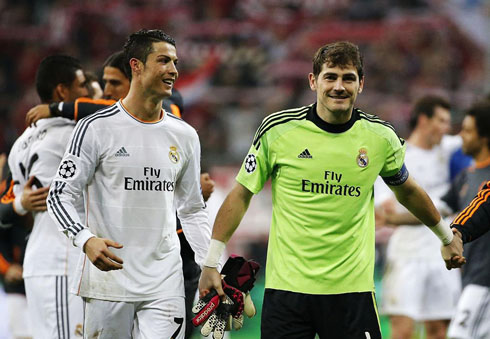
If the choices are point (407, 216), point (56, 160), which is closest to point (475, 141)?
point (407, 216)

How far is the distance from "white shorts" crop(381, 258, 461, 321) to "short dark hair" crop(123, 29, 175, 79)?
455cm

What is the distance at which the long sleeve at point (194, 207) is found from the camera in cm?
546

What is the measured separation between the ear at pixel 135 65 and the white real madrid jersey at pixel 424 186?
4.45m

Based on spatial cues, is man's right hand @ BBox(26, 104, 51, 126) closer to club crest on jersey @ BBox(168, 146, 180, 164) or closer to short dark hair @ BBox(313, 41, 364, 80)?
club crest on jersey @ BBox(168, 146, 180, 164)

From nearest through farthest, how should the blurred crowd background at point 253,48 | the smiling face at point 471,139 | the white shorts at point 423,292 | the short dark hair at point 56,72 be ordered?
the short dark hair at point 56,72 < the smiling face at point 471,139 < the white shorts at point 423,292 < the blurred crowd background at point 253,48

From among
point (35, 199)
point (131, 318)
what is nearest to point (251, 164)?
point (131, 318)

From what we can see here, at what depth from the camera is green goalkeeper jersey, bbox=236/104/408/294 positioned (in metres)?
5.07

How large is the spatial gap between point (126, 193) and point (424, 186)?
4693 millimetres

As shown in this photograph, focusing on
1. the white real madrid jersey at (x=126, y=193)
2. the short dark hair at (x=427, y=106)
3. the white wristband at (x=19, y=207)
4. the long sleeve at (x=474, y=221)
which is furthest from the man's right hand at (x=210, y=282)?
the short dark hair at (x=427, y=106)

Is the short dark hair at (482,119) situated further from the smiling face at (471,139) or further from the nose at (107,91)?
the nose at (107,91)

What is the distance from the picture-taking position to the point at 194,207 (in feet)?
18.2

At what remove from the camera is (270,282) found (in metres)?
5.18

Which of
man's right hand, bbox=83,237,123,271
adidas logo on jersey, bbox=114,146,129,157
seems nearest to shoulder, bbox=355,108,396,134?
adidas logo on jersey, bbox=114,146,129,157

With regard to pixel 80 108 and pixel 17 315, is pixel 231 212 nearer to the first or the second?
pixel 80 108
